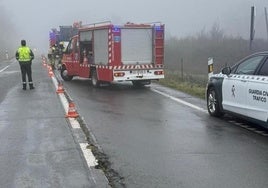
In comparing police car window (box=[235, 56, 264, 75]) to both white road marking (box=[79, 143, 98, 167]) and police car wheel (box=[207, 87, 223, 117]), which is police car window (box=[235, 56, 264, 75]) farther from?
white road marking (box=[79, 143, 98, 167])

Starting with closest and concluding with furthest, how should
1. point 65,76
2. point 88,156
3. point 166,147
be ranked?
point 88,156 → point 166,147 → point 65,76

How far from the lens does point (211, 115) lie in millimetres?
11578

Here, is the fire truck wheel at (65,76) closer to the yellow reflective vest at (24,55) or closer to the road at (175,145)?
the yellow reflective vest at (24,55)

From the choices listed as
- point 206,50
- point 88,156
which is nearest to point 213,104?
point 88,156

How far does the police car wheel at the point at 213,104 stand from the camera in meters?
11.3

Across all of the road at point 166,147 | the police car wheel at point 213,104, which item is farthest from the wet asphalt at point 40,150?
the police car wheel at point 213,104

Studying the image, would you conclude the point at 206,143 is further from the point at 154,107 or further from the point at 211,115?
the point at 154,107

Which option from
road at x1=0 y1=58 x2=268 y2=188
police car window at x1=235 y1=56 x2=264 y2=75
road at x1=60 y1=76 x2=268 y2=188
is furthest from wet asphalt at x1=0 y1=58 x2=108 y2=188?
police car window at x1=235 y1=56 x2=264 y2=75

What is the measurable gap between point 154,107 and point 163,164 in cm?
623

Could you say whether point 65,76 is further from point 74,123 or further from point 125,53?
point 74,123

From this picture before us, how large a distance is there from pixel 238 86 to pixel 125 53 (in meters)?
8.72

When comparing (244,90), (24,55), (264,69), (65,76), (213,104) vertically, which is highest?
(264,69)

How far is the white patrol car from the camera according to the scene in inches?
361

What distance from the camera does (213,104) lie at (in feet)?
37.6
